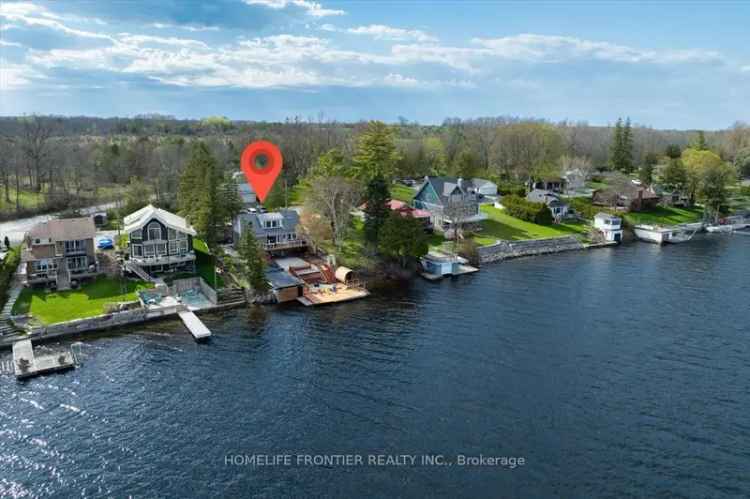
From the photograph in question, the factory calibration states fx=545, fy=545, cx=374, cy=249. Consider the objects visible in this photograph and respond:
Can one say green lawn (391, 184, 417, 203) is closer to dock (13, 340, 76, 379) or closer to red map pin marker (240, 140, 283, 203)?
red map pin marker (240, 140, 283, 203)

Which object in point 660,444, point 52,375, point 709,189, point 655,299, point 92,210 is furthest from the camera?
point 709,189

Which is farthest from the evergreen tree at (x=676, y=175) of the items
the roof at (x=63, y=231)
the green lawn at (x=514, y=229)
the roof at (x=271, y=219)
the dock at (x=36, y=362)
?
the dock at (x=36, y=362)

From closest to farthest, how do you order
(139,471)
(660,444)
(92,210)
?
(139,471), (660,444), (92,210)

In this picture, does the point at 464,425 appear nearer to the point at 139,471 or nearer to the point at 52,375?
the point at 139,471

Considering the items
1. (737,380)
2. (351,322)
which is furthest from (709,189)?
(351,322)

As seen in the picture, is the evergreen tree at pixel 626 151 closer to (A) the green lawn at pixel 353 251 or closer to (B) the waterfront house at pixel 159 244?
(A) the green lawn at pixel 353 251

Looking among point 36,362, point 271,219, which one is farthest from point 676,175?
point 36,362

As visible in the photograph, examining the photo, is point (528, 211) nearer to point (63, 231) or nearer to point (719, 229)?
point (719, 229)

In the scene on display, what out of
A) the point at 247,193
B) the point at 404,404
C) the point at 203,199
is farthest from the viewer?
the point at 247,193
